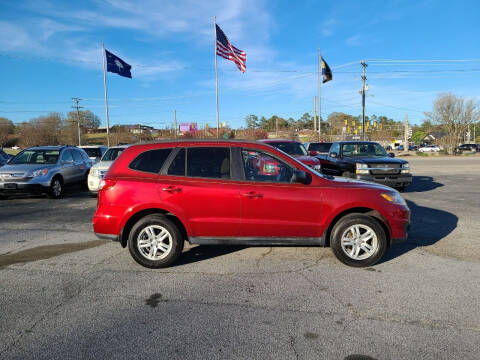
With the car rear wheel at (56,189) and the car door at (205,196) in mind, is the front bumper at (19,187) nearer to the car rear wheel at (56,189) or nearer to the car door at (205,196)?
the car rear wheel at (56,189)

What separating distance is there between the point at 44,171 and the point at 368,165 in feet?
32.6

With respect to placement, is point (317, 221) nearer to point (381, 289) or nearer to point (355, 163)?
point (381, 289)

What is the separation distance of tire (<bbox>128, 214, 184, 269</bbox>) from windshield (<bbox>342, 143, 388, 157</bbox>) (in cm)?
831

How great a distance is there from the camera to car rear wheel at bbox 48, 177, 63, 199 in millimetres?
10180

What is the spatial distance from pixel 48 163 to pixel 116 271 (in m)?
8.02

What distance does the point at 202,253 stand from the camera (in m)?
5.02

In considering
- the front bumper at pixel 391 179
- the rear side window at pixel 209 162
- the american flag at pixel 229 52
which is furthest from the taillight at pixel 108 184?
the american flag at pixel 229 52

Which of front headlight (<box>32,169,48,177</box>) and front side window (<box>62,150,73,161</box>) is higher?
front side window (<box>62,150,73,161</box>)

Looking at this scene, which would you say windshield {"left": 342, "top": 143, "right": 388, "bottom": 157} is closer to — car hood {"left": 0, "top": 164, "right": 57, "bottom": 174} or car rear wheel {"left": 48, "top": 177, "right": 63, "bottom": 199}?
car rear wheel {"left": 48, "top": 177, "right": 63, "bottom": 199}

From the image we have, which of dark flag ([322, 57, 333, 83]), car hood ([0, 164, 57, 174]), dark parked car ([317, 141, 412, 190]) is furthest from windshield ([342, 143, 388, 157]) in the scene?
dark flag ([322, 57, 333, 83])

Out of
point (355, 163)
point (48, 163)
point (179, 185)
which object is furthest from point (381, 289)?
point (48, 163)

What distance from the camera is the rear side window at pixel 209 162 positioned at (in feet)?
14.4

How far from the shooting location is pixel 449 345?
8.69 ft

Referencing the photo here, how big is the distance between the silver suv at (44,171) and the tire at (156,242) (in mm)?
7239
